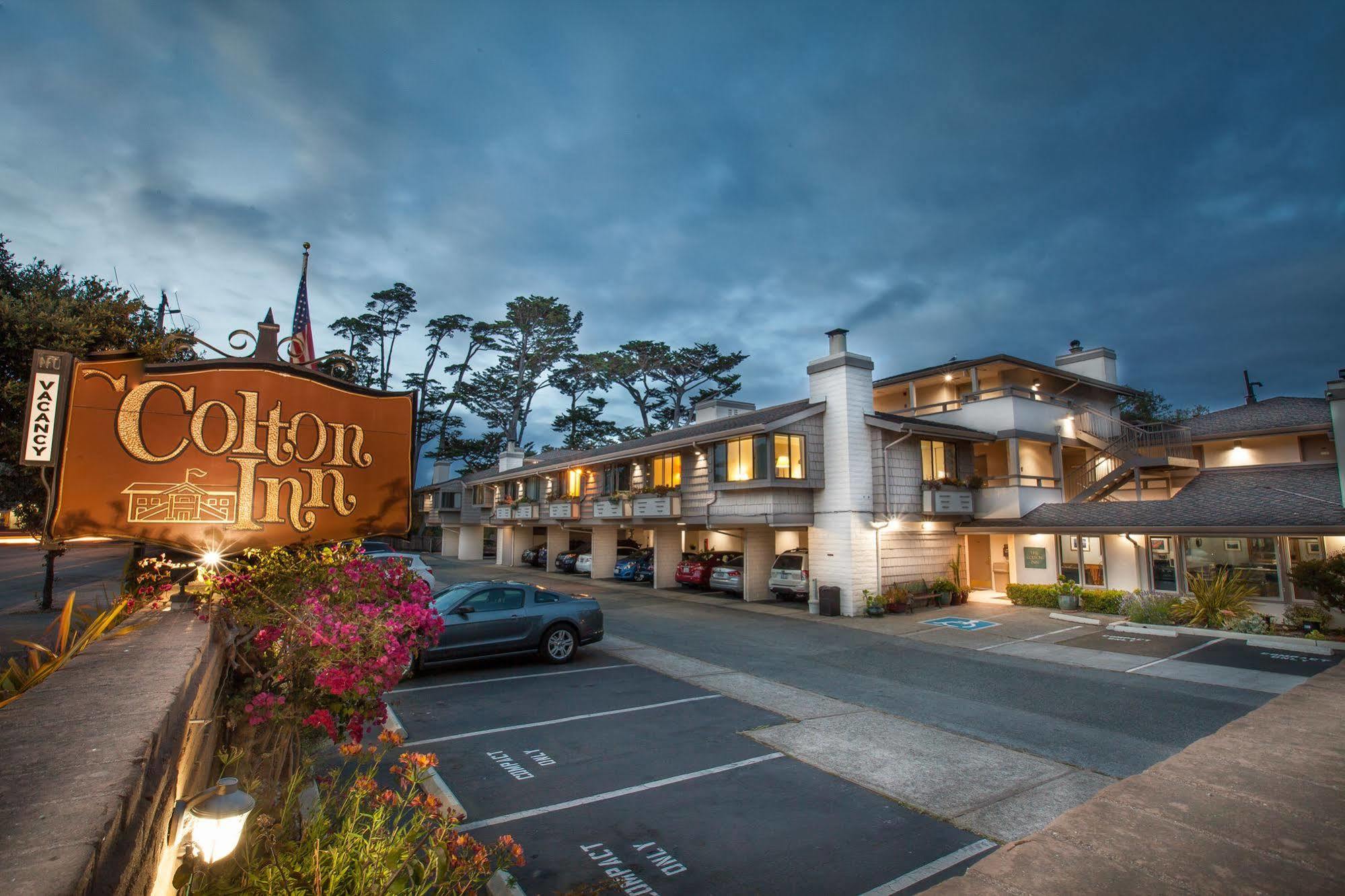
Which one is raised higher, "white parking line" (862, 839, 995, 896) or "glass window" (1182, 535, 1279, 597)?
"glass window" (1182, 535, 1279, 597)

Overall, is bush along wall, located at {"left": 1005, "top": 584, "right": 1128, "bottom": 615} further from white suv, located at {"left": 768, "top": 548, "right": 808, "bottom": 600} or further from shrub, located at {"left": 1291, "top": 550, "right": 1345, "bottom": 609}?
white suv, located at {"left": 768, "top": 548, "right": 808, "bottom": 600}

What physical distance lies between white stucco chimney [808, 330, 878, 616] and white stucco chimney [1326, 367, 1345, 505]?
34.9 feet

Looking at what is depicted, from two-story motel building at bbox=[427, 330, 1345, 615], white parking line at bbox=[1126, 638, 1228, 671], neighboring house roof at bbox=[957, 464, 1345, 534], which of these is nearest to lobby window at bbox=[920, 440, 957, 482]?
two-story motel building at bbox=[427, 330, 1345, 615]

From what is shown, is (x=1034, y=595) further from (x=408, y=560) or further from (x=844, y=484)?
(x=408, y=560)

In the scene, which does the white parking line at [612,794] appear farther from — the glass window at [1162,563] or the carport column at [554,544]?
the carport column at [554,544]

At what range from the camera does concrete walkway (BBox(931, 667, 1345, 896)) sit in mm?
2500

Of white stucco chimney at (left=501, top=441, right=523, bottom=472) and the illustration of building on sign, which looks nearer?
the illustration of building on sign

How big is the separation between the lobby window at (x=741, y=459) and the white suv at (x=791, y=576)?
11.5ft

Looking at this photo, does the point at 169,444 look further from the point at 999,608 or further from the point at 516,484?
the point at 516,484

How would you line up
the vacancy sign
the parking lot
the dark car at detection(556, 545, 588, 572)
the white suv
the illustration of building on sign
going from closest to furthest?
the vacancy sign, the illustration of building on sign, the parking lot, the white suv, the dark car at detection(556, 545, 588, 572)

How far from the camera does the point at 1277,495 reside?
16766 mm

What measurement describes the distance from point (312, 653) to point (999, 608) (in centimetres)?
2058

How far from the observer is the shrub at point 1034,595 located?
19.6 metres

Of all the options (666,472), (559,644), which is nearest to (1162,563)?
(666,472)
